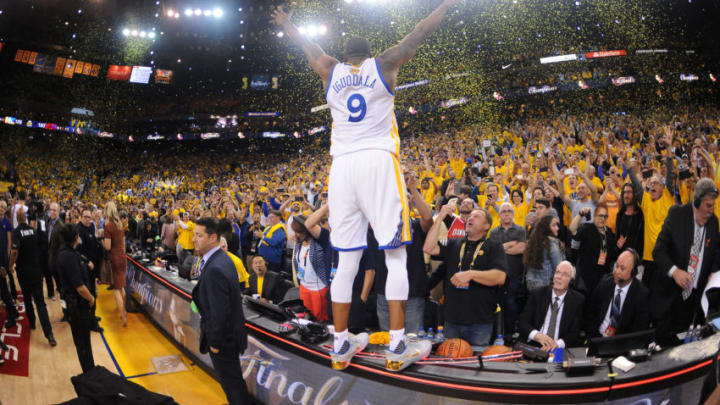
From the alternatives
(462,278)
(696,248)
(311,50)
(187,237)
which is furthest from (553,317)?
(187,237)

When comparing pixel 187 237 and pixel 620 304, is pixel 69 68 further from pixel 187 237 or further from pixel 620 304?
pixel 620 304

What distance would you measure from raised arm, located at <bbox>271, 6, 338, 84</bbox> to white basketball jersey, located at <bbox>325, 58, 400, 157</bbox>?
0.47 ft

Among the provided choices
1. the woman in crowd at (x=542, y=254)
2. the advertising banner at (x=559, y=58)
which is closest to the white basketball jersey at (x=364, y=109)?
the woman in crowd at (x=542, y=254)

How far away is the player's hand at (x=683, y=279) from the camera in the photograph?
3232 millimetres

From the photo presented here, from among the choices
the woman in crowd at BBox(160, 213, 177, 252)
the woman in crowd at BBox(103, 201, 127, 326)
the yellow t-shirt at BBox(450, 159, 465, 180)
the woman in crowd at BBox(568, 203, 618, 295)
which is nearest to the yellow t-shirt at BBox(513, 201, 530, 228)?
the woman in crowd at BBox(568, 203, 618, 295)

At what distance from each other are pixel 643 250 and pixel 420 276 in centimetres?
301

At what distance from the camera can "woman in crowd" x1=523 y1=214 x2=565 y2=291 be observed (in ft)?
14.7

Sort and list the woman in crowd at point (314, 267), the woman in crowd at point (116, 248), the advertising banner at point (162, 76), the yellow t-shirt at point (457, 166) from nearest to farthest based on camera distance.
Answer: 1. the woman in crowd at point (314, 267)
2. the woman in crowd at point (116, 248)
3. the yellow t-shirt at point (457, 166)
4. the advertising banner at point (162, 76)

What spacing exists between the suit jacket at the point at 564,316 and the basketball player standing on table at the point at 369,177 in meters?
1.14

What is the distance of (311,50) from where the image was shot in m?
2.96

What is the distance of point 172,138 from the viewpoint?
32.2 metres

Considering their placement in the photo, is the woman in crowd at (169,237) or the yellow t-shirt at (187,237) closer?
the yellow t-shirt at (187,237)

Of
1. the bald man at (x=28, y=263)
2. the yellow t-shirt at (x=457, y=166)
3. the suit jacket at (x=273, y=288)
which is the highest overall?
the yellow t-shirt at (x=457, y=166)

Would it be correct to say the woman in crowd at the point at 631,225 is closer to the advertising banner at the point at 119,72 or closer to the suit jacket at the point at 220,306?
the suit jacket at the point at 220,306
